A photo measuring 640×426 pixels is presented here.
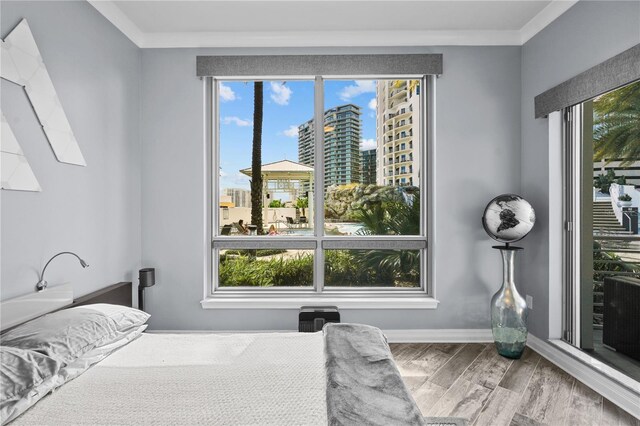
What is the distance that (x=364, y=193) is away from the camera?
3.30 meters

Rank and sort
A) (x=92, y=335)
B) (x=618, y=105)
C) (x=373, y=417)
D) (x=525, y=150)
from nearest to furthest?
(x=373, y=417) < (x=92, y=335) < (x=618, y=105) < (x=525, y=150)

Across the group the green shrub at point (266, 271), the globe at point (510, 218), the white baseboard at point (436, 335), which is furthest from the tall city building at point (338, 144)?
the white baseboard at point (436, 335)

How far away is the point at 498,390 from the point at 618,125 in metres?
2.02

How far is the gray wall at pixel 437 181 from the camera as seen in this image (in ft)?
10.2

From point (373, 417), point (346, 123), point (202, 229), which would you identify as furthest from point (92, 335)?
point (346, 123)

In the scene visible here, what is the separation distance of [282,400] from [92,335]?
1027mm

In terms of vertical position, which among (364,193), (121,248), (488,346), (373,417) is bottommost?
(488,346)

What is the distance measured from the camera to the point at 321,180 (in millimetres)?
3246

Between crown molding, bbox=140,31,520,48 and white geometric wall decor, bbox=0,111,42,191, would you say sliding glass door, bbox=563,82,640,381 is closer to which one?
crown molding, bbox=140,31,520,48

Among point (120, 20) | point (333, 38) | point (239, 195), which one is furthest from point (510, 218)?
point (120, 20)

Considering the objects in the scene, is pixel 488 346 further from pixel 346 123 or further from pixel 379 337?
pixel 346 123

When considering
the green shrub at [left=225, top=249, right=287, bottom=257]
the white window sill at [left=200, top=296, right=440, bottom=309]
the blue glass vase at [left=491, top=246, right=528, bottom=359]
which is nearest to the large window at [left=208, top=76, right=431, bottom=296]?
the green shrub at [left=225, top=249, right=287, bottom=257]

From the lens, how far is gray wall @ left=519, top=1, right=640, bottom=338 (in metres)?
2.19

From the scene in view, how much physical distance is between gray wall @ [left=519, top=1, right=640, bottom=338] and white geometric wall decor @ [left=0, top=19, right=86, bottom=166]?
355 centimetres
